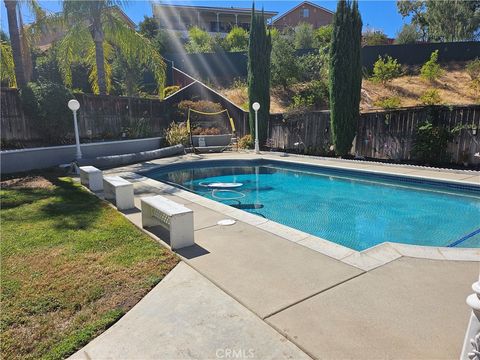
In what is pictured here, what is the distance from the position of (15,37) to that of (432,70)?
20.2 m

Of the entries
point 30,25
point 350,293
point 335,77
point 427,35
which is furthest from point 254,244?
point 427,35

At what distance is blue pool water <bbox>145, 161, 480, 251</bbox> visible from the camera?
231 inches

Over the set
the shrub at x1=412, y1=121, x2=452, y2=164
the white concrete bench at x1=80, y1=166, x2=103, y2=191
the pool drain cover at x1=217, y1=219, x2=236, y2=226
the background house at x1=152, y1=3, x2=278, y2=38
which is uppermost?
the background house at x1=152, y1=3, x2=278, y2=38

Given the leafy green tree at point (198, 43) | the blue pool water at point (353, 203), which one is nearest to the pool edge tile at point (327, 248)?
the blue pool water at point (353, 203)

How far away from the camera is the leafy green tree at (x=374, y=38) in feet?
84.8

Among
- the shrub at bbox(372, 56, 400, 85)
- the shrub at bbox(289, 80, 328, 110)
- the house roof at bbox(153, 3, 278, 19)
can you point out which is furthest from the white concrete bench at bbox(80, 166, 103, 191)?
the house roof at bbox(153, 3, 278, 19)

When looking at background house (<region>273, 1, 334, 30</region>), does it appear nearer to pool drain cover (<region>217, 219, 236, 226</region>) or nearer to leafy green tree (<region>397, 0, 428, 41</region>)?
leafy green tree (<region>397, 0, 428, 41</region>)

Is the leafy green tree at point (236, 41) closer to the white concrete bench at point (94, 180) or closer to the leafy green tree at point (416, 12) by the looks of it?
the leafy green tree at point (416, 12)

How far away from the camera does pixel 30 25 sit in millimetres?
13547

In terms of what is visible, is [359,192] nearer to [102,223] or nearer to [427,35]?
[102,223]

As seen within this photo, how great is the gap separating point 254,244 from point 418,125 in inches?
334

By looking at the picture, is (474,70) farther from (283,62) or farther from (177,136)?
(177,136)

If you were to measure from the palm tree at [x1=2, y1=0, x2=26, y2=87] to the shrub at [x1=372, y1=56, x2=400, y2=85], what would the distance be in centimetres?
Answer: 1815

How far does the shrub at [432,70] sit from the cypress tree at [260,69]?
10340 millimetres
